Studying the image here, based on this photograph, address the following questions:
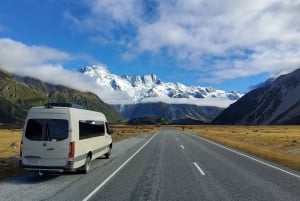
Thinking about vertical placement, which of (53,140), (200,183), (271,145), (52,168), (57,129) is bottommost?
(200,183)

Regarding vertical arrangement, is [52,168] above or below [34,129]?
below

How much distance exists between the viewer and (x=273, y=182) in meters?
14.8

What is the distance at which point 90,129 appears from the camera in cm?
1856

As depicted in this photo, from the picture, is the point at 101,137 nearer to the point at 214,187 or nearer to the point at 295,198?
the point at 214,187

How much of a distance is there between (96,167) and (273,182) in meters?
8.62

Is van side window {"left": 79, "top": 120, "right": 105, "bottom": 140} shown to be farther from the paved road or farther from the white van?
the paved road

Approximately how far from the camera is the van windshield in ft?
50.9

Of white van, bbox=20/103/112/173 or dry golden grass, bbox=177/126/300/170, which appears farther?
dry golden grass, bbox=177/126/300/170

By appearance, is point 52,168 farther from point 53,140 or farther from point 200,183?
point 200,183

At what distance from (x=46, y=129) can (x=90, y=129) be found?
3.22m

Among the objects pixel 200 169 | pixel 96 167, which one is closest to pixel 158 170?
pixel 200 169

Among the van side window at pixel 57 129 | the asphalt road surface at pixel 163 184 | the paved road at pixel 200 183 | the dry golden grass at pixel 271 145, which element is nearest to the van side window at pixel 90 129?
the van side window at pixel 57 129

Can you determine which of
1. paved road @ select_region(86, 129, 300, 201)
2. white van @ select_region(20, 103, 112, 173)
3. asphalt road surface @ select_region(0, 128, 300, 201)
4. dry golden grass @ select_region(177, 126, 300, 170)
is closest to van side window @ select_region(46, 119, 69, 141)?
white van @ select_region(20, 103, 112, 173)

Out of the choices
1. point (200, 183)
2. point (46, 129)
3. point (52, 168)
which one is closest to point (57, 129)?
point (46, 129)
